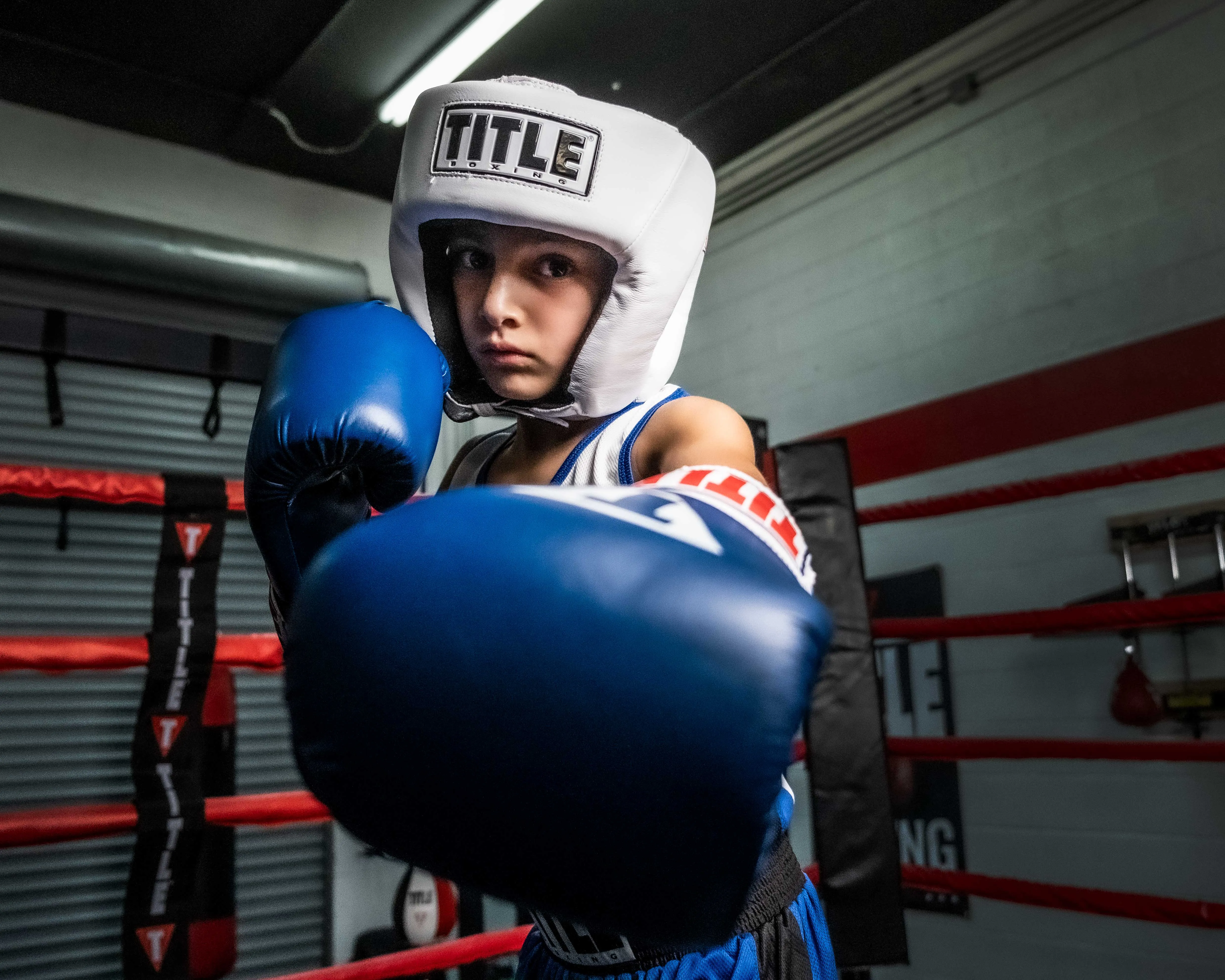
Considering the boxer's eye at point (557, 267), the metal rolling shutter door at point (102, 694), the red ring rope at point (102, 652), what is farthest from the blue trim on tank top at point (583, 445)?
the metal rolling shutter door at point (102, 694)

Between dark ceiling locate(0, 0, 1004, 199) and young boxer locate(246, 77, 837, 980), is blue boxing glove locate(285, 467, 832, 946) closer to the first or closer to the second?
young boxer locate(246, 77, 837, 980)

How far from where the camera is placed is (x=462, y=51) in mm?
3094

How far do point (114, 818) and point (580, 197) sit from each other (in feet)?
4.68

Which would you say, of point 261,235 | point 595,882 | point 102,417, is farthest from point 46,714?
point 595,882

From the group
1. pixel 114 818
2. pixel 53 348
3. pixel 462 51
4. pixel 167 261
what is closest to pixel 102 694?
pixel 53 348

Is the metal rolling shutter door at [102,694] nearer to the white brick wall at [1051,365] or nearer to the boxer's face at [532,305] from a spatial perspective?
the white brick wall at [1051,365]

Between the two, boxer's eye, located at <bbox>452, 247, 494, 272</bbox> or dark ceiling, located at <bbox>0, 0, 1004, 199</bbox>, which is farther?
dark ceiling, located at <bbox>0, 0, 1004, 199</bbox>

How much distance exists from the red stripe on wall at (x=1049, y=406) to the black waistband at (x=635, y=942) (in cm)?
227

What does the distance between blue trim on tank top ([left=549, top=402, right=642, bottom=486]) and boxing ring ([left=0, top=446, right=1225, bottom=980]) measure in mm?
1059

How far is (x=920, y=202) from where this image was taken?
341 cm

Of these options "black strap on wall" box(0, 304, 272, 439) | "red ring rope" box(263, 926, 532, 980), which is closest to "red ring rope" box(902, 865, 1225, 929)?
"red ring rope" box(263, 926, 532, 980)

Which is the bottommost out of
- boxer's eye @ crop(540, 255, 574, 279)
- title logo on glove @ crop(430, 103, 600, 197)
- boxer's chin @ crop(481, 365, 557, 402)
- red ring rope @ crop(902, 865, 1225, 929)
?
red ring rope @ crop(902, 865, 1225, 929)

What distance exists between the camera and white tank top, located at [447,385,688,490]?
0.90 m

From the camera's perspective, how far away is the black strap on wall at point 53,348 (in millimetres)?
3367
